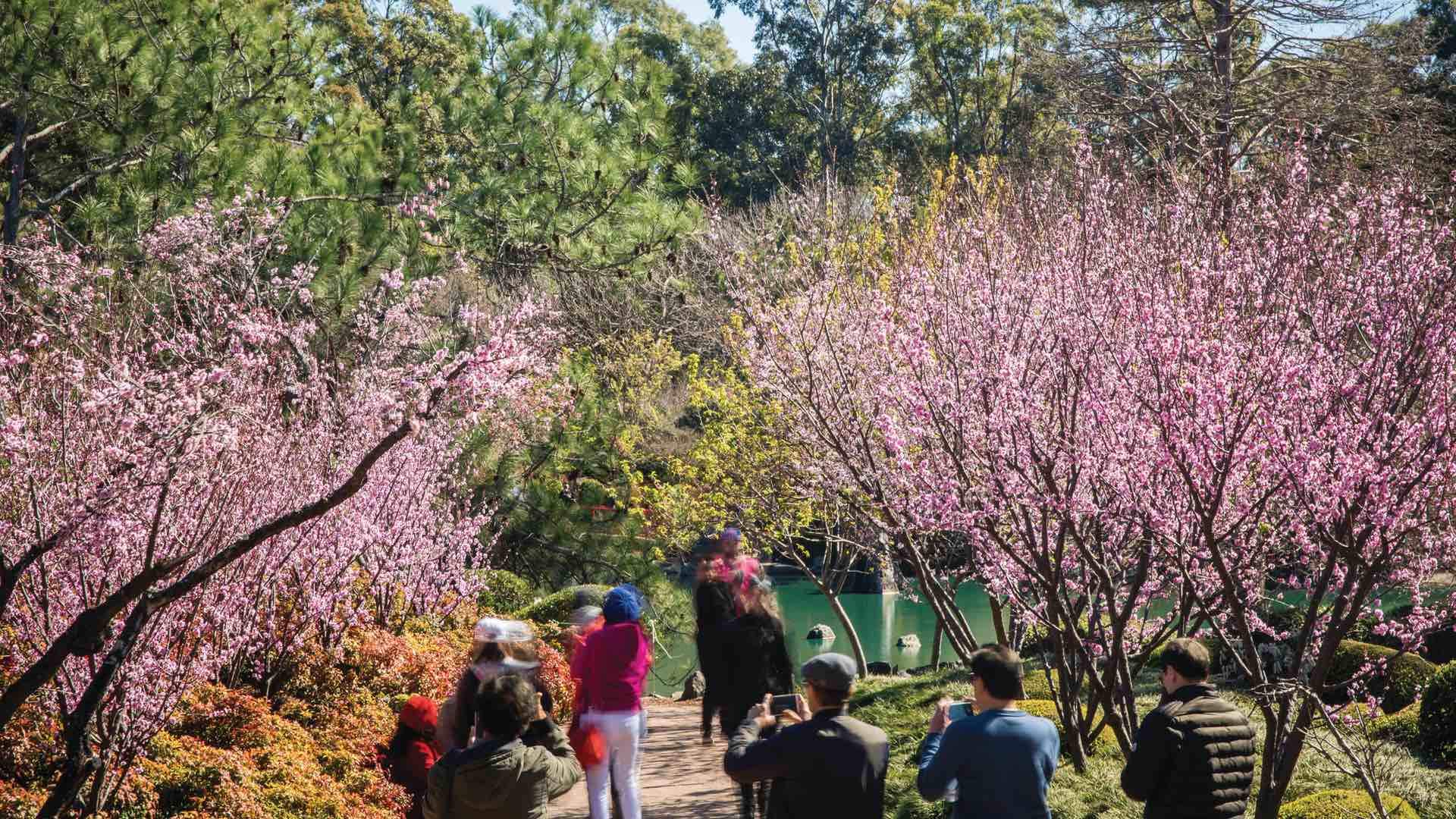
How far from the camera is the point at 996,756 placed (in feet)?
12.2

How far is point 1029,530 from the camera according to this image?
679cm

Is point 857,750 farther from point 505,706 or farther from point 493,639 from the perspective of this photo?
point 493,639

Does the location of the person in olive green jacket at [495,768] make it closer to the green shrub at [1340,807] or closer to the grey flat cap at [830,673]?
the grey flat cap at [830,673]

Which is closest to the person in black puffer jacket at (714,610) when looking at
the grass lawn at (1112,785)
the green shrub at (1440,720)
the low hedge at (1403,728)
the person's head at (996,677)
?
the grass lawn at (1112,785)

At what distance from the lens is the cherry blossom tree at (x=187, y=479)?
4684 millimetres

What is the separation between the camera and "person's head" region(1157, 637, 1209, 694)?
4109 millimetres

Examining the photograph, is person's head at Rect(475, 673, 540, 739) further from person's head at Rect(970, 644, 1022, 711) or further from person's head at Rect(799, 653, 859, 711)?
person's head at Rect(970, 644, 1022, 711)

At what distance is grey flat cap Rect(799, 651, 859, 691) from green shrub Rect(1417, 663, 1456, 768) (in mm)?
6379

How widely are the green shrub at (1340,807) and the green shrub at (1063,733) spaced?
152 cm

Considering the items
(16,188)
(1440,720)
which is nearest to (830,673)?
(1440,720)

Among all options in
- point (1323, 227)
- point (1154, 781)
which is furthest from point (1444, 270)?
point (1154, 781)

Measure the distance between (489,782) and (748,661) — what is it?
2.36 metres

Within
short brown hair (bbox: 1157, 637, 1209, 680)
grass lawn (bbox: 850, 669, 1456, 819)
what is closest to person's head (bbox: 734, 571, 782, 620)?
grass lawn (bbox: 850, 669, 1456, 819)

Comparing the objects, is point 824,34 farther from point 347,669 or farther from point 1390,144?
point 347,669
